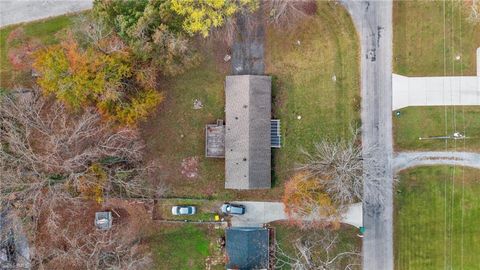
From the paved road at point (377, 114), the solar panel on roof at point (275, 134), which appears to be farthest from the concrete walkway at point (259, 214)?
the paved road at point (377, 114)

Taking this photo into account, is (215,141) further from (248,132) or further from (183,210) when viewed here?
(183,210)

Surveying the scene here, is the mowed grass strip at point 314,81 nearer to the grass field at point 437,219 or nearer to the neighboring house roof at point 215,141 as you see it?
the neighboring house roof at point 215,141

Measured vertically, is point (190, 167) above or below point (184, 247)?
above

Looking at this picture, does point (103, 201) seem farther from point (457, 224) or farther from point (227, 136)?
point (457, 224)

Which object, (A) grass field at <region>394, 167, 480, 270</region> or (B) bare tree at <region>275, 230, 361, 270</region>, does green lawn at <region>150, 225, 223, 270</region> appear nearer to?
(B) bare tree at <region>275, 230, 361, 270</region>

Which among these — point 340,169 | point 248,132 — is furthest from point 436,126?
point 248,132

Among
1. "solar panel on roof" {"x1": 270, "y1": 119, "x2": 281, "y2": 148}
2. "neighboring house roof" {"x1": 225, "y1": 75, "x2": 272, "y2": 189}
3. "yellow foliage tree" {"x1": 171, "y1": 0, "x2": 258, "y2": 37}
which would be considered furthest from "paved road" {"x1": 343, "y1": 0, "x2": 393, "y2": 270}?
"yellow foliage tree" {"x1": 171, "y1": 0, "x2": 258, "y2": 37}

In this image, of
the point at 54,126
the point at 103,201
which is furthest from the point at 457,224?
the point at 54,126
